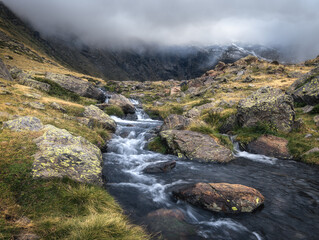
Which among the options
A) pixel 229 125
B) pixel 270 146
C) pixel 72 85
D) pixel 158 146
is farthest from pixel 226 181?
pixel 72 85

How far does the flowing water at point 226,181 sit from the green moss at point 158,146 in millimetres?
708

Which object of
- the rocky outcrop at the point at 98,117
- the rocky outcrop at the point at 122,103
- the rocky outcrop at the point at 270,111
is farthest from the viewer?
the rocky outcrop at the point at 122,103

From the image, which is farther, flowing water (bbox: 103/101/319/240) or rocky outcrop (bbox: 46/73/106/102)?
rocky outcrop (bbox: 46/73/106/102)

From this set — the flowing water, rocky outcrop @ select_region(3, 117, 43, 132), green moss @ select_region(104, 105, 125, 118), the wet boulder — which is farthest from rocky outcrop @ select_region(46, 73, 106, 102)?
the wet boulder

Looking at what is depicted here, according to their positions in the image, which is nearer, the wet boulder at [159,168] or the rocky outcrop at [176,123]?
the wet boulder at [159,168]

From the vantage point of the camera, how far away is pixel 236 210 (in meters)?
7.31

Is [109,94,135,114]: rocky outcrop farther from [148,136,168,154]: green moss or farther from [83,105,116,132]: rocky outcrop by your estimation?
[148,136,168,154]: green moss

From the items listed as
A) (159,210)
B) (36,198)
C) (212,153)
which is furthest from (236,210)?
(36,198)

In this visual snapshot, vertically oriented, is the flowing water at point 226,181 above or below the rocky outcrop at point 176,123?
below

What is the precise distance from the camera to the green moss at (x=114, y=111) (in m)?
29.3

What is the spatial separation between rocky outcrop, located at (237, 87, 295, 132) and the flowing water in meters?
4.45

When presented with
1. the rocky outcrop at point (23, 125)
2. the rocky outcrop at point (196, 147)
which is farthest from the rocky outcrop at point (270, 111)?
the rocky outcrop at point (23, 125)

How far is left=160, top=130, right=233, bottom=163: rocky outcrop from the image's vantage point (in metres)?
13.6

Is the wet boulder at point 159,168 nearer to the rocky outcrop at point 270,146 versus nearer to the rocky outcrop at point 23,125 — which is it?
the rocky outcrop at point 23,125
